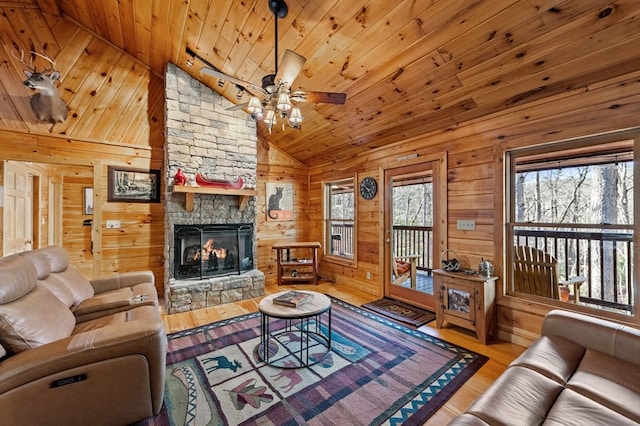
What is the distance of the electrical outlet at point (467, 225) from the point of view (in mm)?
3139

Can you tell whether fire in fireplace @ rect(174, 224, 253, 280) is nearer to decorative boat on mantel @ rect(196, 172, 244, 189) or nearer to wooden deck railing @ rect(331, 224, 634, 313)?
decorative boat on mantel @ rect(196, 172, 244, 189)

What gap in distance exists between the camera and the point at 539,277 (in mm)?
2869

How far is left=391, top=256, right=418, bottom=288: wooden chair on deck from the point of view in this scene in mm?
4109

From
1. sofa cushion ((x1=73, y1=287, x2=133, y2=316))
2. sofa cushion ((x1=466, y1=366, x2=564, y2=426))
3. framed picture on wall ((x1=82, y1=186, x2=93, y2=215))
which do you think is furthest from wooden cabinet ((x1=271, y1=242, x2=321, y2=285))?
sofa cushion ((x1=466, y1=366, x2=564, y2=426))

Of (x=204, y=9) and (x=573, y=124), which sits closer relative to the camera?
(x=573, y=124)

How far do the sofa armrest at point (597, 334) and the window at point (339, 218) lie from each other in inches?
131

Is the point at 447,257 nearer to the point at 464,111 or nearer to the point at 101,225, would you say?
the point at 464,111

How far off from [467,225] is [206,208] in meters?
3.61

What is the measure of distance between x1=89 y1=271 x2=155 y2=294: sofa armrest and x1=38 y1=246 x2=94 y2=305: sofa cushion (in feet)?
0.49

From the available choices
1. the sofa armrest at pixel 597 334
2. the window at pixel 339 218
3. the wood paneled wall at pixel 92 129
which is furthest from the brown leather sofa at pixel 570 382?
the wood paneled wall at pixel 92 129

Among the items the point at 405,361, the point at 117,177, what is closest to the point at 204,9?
the point at 117,177

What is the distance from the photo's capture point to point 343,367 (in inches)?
90.5

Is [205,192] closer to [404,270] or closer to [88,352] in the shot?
[88,352]

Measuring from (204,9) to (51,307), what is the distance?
2904 millimetres
